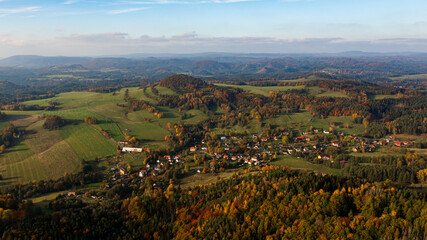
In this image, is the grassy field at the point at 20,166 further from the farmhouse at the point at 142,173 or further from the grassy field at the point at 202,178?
the grassy field at the point at 202,178

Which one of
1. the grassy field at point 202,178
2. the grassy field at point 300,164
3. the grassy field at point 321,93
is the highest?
the grassy field at point 321,93

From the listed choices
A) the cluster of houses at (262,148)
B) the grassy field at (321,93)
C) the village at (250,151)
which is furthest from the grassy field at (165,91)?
the grassy field at (321,93)

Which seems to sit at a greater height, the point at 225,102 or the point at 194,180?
the point at 225,102

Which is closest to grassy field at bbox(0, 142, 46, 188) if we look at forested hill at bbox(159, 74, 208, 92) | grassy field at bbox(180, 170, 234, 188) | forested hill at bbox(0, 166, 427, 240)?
forested hill at bbox(0, 166, 427, 240)

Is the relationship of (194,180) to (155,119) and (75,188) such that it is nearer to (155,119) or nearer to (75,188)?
(75,188)

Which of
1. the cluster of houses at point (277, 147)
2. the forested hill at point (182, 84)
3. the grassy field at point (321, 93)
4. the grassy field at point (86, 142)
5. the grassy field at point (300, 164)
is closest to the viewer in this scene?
the grassy field at point (300, 164)

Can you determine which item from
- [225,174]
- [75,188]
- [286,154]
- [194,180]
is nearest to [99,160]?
[75,188]

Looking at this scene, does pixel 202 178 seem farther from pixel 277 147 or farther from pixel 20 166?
pixel 20 166

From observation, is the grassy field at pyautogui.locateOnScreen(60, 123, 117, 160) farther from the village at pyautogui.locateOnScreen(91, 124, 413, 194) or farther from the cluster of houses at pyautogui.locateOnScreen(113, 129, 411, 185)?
the cluster of houses at pyautogui.locateOnScreen(113, 129, 411, 185)
